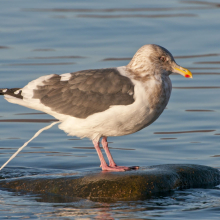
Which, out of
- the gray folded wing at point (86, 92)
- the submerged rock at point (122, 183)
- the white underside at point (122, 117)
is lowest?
the submerged rock at point (122, 183)

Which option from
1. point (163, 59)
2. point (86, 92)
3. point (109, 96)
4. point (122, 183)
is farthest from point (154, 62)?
point (122, 183)

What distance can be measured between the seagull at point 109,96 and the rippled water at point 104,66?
1210mm

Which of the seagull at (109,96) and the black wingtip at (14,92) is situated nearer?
the seagull at (109,96)

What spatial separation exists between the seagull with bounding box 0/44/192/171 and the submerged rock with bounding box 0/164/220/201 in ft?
1.66

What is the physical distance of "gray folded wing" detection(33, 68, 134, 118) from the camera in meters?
9.14

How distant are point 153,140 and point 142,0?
588 inches

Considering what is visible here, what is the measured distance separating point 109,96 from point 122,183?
53.8 inches

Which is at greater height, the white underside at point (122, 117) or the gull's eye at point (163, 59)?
the gull's eye at point (163, 59)

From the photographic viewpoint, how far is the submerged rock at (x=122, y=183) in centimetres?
909

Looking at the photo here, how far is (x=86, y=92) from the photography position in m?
9.35

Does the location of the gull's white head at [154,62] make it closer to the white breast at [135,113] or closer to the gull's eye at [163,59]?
the gull's eye at [163,59]

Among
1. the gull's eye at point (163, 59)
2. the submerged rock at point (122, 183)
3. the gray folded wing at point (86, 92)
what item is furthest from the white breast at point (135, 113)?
the submerged rock at point (122, 183)

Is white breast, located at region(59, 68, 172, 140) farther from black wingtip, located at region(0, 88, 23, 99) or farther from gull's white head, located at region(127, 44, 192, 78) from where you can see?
black wingtip, located at region(0, 88, 23, 99)

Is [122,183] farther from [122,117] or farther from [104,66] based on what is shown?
[104,66]
